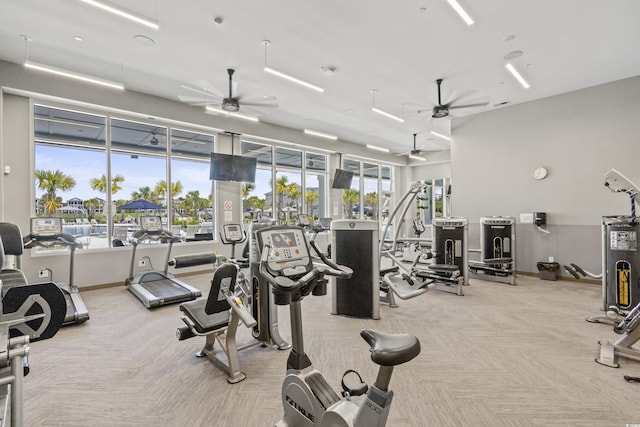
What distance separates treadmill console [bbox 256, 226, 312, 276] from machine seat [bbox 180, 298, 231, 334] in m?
1.24

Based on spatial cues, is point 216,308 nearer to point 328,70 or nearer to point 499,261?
point 328,70

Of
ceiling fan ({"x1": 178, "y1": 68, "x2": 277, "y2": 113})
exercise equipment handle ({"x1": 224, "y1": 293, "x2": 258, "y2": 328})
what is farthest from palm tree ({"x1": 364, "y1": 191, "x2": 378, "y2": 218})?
exercise equipment handle ({"x1": 224, "y1": 293, "x2": 258, "y2": 328})

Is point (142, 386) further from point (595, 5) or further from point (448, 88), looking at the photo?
point (448, 88)

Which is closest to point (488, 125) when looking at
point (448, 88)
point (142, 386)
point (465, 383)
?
point (448, 88)

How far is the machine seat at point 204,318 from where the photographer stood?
9.21 ft

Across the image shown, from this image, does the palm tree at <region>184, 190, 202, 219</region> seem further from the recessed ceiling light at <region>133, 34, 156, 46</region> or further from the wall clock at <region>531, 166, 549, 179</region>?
the wall clock at <region>531, 166, 549, 179</region>

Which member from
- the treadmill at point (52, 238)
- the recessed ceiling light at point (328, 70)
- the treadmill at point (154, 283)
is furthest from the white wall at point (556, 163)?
the treadmill at point (52, 238)

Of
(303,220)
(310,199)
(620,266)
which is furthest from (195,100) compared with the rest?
(620,266)

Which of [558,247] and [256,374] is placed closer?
[256,374]

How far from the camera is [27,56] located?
16.1ft

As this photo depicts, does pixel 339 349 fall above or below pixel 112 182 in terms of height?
below

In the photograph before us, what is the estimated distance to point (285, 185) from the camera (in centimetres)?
964

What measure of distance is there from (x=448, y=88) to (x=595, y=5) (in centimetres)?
271

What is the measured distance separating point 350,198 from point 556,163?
21.5 ft
